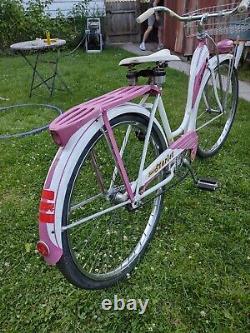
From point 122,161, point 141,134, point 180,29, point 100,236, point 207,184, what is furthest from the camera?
point 180,29

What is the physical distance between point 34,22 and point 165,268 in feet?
26.4

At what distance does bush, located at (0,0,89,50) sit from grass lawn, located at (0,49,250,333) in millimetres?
6041

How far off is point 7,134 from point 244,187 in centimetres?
237

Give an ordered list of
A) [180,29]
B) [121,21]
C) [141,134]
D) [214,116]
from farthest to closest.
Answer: [121,21]
[180,29]
[214,116]
[141,134]

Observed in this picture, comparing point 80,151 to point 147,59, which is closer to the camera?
point 80,151

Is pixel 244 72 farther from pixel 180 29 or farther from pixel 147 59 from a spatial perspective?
pixel 147 59

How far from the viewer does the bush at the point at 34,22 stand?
8117 mm

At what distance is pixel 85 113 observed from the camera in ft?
4.86

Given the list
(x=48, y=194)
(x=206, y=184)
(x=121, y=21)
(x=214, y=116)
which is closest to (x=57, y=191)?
(x=48, y=194)

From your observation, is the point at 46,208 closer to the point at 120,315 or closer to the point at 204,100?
the point at 120,315

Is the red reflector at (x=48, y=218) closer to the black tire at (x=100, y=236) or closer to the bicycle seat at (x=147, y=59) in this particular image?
the black tire at (x=100, y=236)

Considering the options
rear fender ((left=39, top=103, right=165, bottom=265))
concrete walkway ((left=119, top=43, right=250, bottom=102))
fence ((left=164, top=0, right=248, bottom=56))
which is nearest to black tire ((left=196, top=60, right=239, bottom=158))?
concrete walkway ((left=119, top=43, right=250, bottom=102))

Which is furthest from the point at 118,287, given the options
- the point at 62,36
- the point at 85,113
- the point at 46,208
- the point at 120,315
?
the point at 62,36

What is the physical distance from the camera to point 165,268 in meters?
1.99
